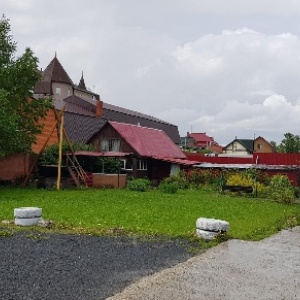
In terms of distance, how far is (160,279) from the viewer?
323 inches

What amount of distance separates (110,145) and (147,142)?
332cm

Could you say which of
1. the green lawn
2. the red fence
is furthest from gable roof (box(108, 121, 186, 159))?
the green lawn

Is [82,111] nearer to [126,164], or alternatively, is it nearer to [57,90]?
[57,90]

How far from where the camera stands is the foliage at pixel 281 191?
26633mm

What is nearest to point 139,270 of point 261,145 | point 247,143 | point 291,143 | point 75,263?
point 75,263

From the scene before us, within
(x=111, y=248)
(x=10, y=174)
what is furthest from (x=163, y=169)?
(x=111, y=248)

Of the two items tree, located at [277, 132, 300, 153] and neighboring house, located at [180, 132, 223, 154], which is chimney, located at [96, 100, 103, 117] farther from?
neighboring house, located at [180, 132, 223, 154]

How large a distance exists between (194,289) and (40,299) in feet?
8.06

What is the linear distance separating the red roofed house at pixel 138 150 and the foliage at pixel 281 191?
9875 mm

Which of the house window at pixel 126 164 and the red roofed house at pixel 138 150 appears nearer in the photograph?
the house window at pixel 126 164

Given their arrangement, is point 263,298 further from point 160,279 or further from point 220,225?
point 220,225

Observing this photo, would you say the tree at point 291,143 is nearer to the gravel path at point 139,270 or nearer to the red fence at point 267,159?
the red fence at point 267,159

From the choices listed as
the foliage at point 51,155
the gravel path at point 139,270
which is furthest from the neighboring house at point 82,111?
the gravel path at point 139,270

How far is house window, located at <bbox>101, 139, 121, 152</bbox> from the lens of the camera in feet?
135
